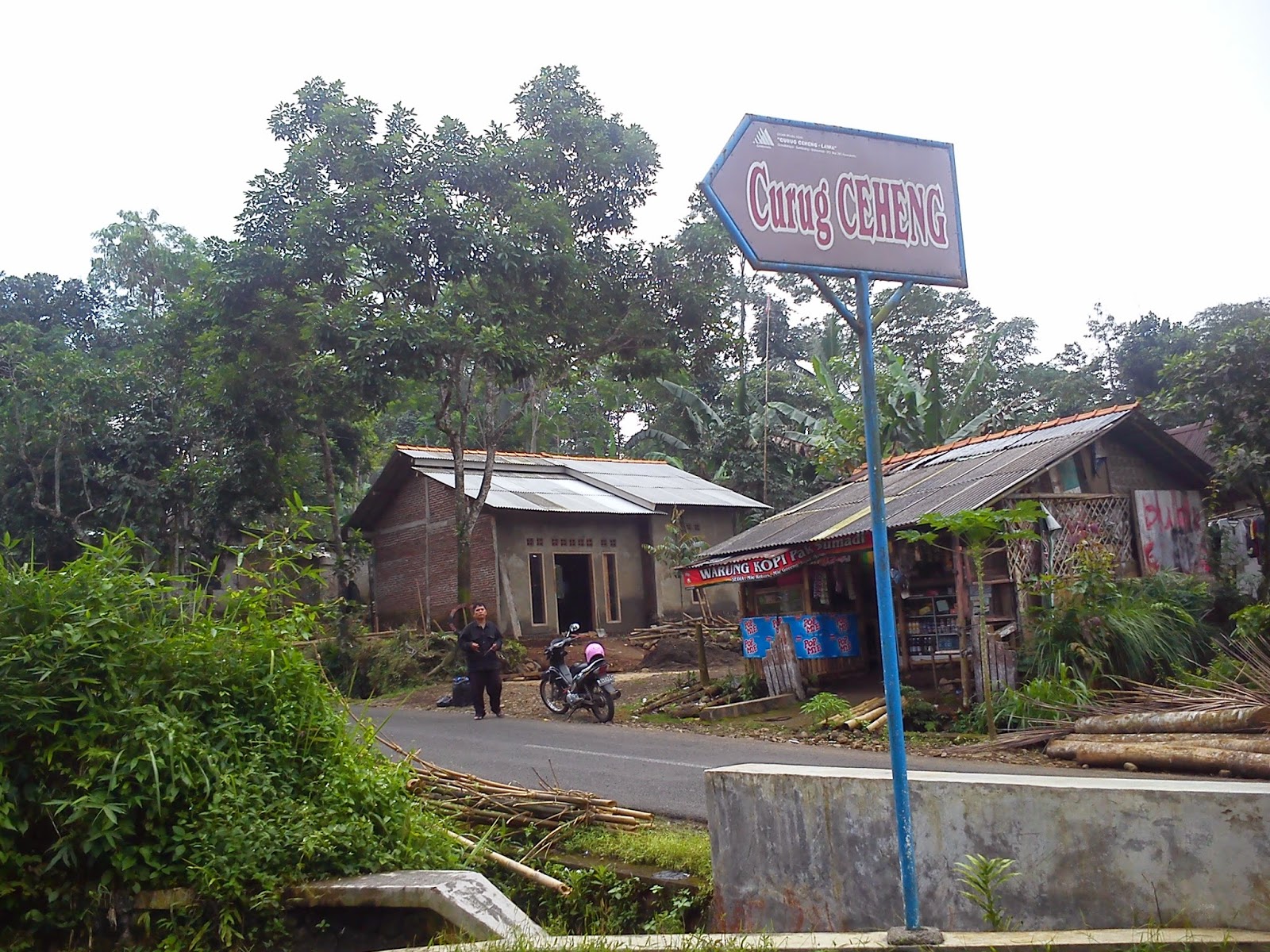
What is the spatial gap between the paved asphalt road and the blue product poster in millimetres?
2500

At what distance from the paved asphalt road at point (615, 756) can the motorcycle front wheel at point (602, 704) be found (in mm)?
190

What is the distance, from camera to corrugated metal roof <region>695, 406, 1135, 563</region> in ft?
45.1

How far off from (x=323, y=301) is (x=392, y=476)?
703 cm

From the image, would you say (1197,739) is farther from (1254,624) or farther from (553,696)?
(553,696)

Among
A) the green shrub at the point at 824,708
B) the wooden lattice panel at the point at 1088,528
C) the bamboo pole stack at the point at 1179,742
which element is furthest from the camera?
the wooden lattice panel at the point at 1088,528

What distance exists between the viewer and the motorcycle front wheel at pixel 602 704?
48.9 feet

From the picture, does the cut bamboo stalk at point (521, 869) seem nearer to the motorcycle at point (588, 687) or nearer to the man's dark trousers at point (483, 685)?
the motorcycle at point (588, 687)

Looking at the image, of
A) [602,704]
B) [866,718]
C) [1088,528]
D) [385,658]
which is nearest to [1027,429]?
[1088,528]

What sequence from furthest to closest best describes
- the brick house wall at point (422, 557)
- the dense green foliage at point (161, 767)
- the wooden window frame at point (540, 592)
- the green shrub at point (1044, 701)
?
1. the wooden window frame at point (540, 592)
2. the brick house wall at point (422, 557)
3. the green shrub at point (1044, 701)
4. the dense green foliage at point (161, 767)

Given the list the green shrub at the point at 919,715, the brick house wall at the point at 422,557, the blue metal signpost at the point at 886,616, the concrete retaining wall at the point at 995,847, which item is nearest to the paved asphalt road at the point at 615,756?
the green shrub at the point at 919,715

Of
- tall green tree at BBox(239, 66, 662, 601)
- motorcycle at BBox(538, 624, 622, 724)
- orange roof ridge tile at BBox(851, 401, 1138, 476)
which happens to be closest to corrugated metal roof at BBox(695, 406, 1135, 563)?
orange roof ridge tile at BBox(851, 401, 1138, 476)

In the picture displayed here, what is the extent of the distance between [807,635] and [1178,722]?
254 inches

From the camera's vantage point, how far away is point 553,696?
15766mm

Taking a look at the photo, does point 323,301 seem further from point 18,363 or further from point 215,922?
point 215,922
